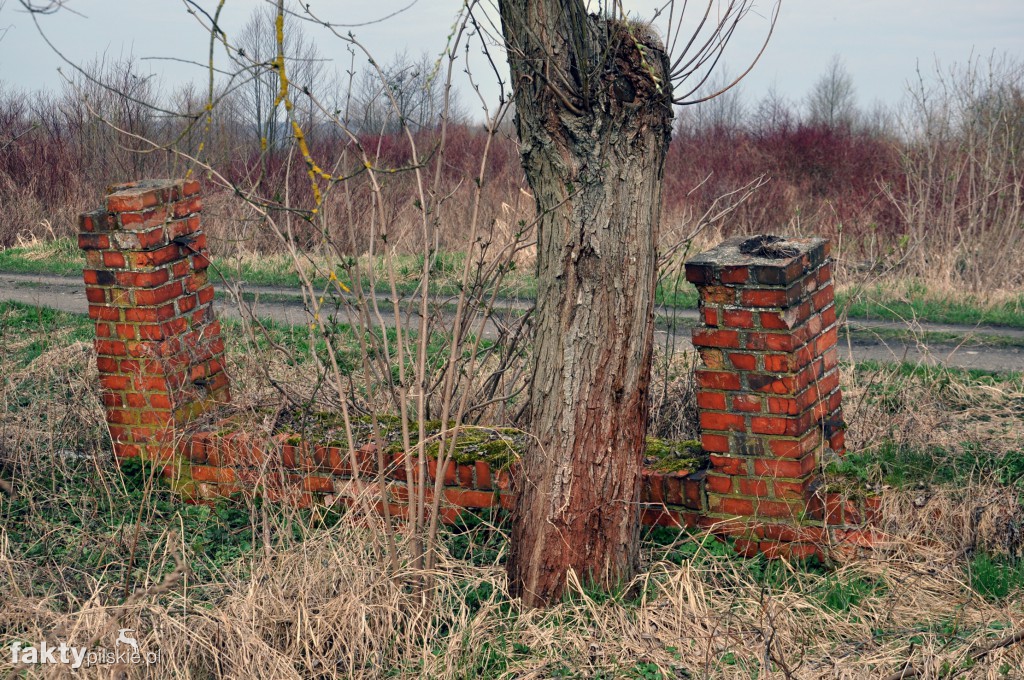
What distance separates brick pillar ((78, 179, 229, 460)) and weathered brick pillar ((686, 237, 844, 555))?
8.69 feet

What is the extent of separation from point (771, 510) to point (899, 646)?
0.90 meters

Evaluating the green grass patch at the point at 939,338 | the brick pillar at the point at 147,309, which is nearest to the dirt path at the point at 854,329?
the green grass patch at the point at 939,338

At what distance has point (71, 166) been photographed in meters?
18.4

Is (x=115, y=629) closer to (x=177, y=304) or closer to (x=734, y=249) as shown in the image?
(x=177, y=304)

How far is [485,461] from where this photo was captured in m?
4.30

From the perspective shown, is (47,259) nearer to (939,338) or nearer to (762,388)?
(939,338)

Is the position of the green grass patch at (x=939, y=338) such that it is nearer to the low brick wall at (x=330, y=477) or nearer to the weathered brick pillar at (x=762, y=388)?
the weathered brick pillar at (x=762, y=388)

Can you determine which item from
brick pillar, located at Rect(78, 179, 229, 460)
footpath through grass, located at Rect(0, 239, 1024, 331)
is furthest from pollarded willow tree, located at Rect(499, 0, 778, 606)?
footpath through grass, located at Rect(0, 239, 1024, 331)

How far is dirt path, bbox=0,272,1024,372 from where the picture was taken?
23.8ft

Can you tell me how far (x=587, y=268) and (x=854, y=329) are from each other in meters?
5.89

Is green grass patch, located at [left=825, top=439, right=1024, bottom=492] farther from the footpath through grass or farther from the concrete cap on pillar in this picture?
the footpath through grass

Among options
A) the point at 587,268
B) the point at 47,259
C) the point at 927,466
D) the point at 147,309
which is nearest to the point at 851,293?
the point at 927,466

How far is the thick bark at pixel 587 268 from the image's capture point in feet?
11.0

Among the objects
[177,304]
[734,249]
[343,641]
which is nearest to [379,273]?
[177,304]
